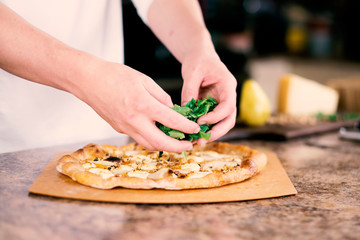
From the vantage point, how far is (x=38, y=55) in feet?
4.33

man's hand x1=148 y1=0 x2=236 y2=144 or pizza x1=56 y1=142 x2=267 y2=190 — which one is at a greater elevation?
man's hand x1=148 y1=0 x2=236 y2=144

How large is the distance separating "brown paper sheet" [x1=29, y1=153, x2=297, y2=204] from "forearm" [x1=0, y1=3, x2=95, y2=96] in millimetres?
313

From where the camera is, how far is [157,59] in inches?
173

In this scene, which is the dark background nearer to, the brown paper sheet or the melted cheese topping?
the melted cheese topping

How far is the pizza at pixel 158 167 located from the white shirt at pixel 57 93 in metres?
0.47

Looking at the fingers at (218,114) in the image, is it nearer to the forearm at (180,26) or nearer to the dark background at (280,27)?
the forearm at (180,26)

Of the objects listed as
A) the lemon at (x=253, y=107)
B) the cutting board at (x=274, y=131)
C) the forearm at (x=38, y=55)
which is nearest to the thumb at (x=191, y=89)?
the forearm at (x=38, y=55)

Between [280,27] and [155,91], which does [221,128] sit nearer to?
[155,91]

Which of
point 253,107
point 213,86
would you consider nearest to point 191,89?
point 213,86

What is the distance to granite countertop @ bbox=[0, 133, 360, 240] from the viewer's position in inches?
39.2

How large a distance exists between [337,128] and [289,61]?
15.5 feet

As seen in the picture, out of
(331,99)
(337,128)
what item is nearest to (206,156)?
(337,128)

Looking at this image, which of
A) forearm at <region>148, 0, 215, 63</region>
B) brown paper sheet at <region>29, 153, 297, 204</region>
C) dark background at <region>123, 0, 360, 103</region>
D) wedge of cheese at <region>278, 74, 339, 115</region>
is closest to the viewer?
brown paper sheet at <region>29, 153, 297, 204</region>

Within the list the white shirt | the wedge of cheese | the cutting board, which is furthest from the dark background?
the white shirt
